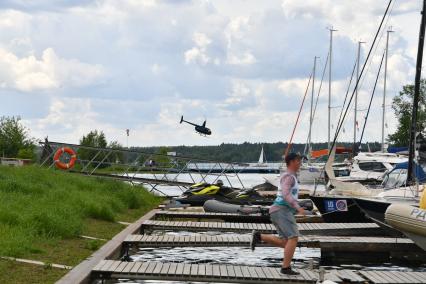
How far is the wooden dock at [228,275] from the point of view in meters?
11.5

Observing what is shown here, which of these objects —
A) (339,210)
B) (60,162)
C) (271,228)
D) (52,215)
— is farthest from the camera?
(60,162)

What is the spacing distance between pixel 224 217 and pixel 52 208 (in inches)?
346

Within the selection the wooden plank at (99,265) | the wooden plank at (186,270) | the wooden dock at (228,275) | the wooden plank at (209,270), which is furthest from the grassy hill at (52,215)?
the wooden plank at (209,270)

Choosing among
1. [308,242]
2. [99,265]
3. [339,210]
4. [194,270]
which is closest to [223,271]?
[194,270]

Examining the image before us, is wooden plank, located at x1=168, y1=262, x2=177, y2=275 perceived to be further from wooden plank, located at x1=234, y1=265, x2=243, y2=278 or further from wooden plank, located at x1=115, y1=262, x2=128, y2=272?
wooden plank, located at x1=234, y1=265, x2=243, y2=278

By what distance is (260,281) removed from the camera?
11.6m

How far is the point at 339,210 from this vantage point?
73.1 feet

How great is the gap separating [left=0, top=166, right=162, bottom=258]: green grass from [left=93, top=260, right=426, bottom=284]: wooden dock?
1687 millimetres

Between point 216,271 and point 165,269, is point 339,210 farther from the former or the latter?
point 165,269

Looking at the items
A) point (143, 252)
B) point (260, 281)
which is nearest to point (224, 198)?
point (143, 252)

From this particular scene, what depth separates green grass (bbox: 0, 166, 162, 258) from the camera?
43.9 feet

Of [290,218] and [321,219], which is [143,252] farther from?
[321,219]

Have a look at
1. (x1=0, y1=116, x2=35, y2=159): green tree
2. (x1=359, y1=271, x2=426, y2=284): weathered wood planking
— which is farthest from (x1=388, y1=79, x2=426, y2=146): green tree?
(x1=359, y1=271, x2=426, y2=284): weathered wood planking

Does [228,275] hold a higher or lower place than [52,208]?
lower
